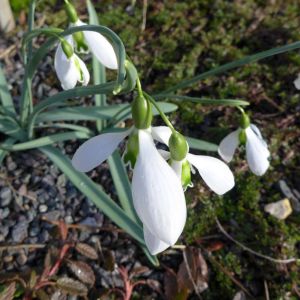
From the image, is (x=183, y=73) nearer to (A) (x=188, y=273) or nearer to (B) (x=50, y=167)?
(B) (x=50, y=167)

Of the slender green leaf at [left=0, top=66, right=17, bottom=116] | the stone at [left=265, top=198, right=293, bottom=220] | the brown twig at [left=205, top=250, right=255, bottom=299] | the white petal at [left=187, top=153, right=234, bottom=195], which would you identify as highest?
the white petal at [left=187, top=153, right=234, bottom=195]

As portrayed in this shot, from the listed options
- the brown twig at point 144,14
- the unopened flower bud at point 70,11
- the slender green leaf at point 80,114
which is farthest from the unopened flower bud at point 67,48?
the brown twig at point 144,14

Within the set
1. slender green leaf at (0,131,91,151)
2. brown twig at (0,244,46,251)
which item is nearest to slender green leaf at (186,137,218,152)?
slender green leaf at (0,131,91,151)

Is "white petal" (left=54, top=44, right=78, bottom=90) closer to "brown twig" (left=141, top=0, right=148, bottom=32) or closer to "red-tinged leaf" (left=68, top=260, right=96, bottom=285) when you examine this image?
"red-tinged leaf" (left=68, top=260, right=96, bottom=285)

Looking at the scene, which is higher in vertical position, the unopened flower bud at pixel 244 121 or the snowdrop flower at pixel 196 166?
the snowdrop flower at pixel 196 166

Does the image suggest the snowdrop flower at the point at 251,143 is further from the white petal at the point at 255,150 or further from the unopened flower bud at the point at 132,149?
the unopened flower bud at the point at 132,149

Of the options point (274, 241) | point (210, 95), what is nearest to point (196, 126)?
point (210, 95)
